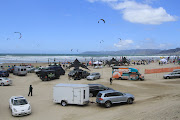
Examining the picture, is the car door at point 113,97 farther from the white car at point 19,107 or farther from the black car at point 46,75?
the black car at point 46,75

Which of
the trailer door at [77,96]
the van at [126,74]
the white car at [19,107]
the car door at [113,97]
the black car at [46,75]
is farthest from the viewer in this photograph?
the van at [126,74]

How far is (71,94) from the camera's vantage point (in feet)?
48.4

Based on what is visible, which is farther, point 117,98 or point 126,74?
point 126,74

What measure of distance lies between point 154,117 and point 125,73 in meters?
20.2

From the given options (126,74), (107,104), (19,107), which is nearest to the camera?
(19,107)

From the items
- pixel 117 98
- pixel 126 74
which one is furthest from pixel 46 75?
pixel 117 98

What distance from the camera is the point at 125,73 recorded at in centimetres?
3064

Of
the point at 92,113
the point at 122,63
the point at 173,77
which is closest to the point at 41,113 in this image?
the point at 92,113

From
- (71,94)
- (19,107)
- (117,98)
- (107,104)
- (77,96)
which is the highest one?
(71,94)

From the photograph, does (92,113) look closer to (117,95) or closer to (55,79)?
(117,95)

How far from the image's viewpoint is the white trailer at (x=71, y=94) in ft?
47.7

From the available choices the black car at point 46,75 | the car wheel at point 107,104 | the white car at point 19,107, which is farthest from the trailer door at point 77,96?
the black car at point 46,75

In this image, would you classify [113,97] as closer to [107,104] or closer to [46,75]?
[107,104]

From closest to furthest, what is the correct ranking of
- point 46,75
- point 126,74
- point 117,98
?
point 117,98, point 46,75, point 126,74
